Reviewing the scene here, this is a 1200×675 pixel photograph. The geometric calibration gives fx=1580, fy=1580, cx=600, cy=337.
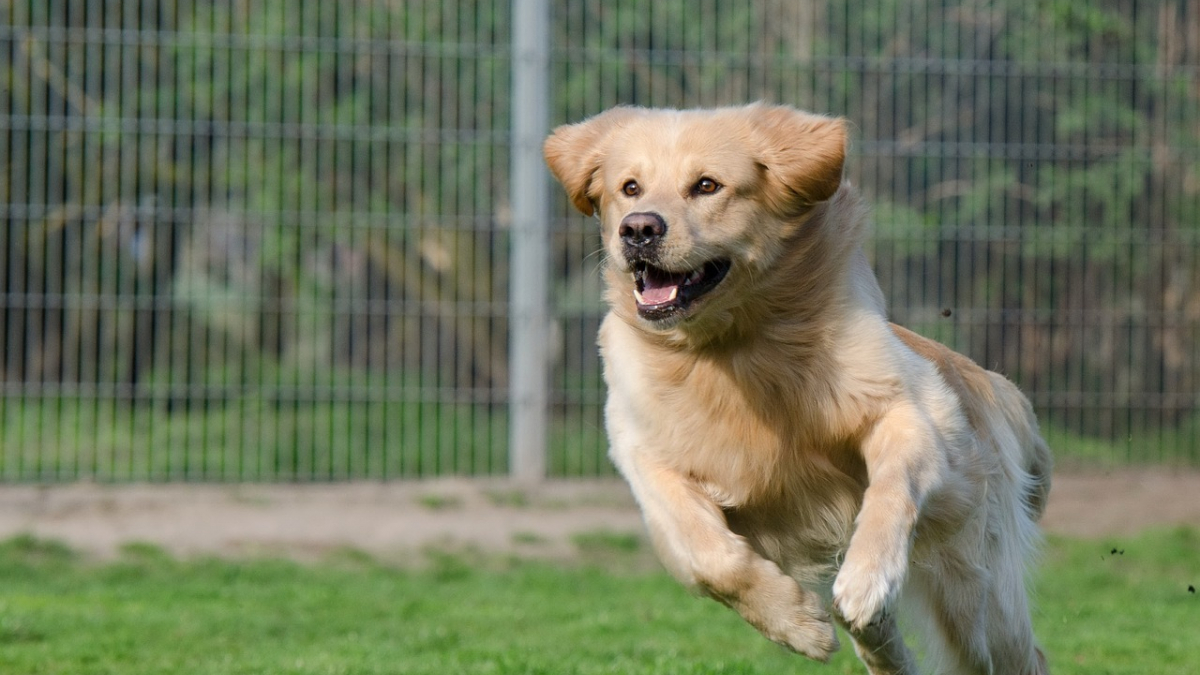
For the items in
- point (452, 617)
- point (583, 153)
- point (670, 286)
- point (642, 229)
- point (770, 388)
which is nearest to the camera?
point (642, 229)

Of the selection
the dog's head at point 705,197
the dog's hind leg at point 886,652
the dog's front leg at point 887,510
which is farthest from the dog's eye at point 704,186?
the dog's hind leg at point 886,652

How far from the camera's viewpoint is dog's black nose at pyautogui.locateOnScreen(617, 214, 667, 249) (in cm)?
424

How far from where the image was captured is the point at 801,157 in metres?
4.49

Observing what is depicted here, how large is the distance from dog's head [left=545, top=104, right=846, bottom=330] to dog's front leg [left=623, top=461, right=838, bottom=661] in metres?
0.55

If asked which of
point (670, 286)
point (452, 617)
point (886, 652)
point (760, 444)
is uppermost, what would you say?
point (670, 286)

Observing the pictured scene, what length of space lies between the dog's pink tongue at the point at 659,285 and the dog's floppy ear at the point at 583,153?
0.53 metres

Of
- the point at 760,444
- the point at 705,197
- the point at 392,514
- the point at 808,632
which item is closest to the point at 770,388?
the point at 760,444

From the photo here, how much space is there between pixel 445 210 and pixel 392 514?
1938 millimetres

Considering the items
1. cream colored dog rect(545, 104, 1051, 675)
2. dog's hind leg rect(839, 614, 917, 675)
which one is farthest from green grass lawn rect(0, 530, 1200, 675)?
cream colored dog rect(545, 104, 1051, 675)

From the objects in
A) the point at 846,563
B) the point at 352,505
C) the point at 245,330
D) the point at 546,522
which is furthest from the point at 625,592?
the point at 846,563

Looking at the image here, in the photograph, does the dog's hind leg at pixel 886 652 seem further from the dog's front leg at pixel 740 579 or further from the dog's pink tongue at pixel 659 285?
the dog's pink tongue at pixel 659 285

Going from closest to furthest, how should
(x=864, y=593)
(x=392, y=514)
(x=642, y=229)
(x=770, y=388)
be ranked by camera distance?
(x=864, y=593) → (x=642, y=229) → (x=770, y=388) → (x=392, y=514)

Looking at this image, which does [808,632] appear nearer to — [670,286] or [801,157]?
[670,286]

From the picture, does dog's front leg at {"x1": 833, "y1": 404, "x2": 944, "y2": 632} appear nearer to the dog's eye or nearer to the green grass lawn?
the dog's eye
